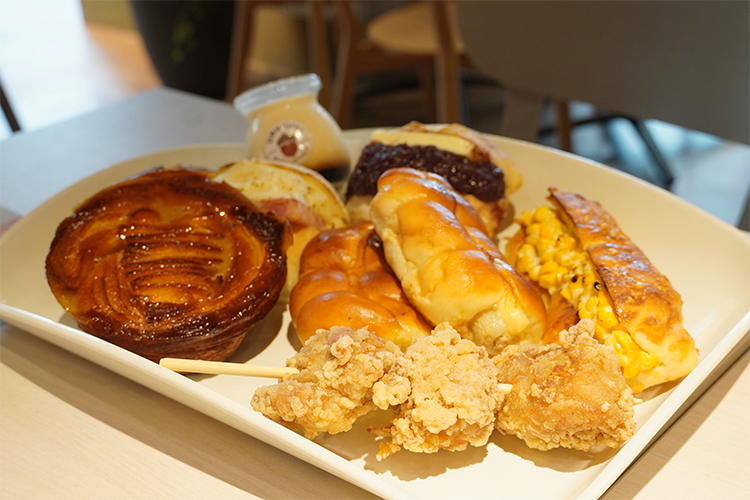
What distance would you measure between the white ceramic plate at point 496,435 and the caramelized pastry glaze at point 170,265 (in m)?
0.07

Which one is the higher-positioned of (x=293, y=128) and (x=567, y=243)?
(x=293, y=128)

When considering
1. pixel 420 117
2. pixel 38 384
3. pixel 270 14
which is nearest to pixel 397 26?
pixel 420 117

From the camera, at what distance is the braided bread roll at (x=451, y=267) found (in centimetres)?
107

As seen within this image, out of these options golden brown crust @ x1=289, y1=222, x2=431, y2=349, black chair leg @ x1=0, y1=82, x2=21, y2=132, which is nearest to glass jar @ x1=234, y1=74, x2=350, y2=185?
golden brown crust @ x1=289, y1=222, x2=431, y2=349

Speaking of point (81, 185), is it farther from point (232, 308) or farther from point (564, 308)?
point (564, 308)

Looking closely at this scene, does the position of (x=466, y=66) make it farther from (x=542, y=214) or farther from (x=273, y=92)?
(x=542, y=214)

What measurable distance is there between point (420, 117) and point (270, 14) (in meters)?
1.92

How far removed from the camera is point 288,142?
1637mm

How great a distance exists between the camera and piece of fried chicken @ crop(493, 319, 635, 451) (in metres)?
0.86

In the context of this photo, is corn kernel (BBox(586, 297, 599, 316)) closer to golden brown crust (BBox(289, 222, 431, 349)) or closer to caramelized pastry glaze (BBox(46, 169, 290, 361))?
golden brown crust (BBox(289, 222, 431, 349))

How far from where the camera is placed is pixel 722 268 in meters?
1.28

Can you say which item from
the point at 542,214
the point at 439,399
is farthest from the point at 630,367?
the point at 542,214

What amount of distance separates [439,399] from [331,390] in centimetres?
16

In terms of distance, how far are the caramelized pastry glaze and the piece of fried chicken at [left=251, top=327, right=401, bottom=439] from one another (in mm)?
240
